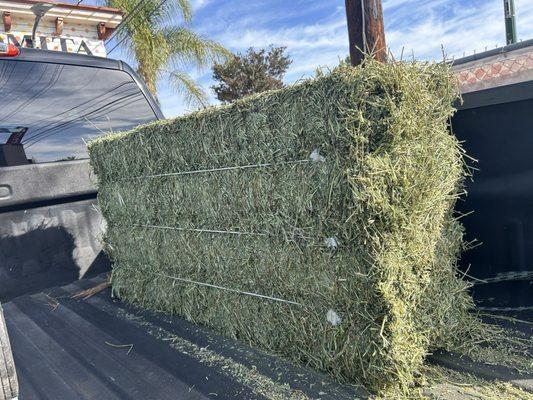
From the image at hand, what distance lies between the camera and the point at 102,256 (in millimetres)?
3738

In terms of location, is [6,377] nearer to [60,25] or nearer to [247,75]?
[60,25]

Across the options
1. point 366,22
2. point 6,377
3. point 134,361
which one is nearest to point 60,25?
point 366,22

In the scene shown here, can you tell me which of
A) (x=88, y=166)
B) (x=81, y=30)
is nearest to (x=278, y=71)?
(x=81, y=30)

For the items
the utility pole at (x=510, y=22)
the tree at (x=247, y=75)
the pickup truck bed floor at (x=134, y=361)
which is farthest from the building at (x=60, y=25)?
the tree at (x=247, y=75)

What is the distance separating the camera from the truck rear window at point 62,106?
9.95 feet

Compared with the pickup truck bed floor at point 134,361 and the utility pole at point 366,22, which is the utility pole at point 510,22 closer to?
the utility pole at point 366,22

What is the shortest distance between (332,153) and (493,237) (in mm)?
1240

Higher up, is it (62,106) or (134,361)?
(62,106)

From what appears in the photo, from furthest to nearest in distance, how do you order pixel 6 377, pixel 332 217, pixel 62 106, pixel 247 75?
pixel 247 75, pixel 62 106, pixel 332 217, pixel 6 377

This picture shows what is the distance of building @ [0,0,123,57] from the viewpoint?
387 centimetres

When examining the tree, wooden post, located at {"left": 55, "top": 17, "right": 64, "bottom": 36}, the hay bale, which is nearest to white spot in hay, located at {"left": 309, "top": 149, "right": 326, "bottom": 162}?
the hay bale

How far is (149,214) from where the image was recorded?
314 cm

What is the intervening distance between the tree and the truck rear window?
14.5 m

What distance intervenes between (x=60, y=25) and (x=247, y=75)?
14953 millimetres
